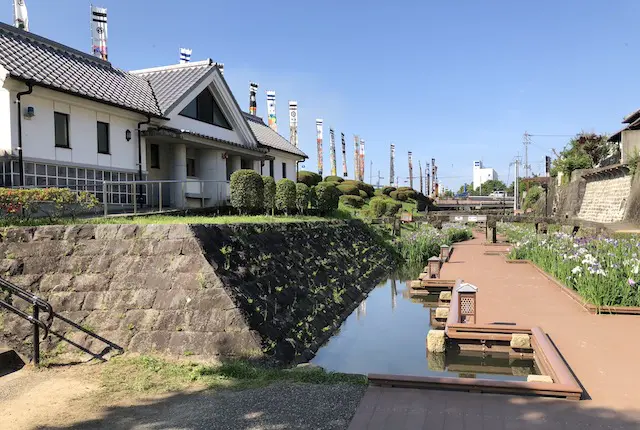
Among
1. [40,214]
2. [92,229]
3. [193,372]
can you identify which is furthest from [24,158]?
[193,372]

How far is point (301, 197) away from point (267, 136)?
10.5 m

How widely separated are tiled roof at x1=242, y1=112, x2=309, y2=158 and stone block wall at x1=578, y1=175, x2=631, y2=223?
18.3 meters

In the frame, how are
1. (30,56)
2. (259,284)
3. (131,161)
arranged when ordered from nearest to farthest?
(259,284)
(30,56)
(131,161)

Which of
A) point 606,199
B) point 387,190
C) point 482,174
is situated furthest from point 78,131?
point 482,174

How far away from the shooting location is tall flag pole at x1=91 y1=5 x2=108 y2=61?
69.3 feet

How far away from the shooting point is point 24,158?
12281 millimetres

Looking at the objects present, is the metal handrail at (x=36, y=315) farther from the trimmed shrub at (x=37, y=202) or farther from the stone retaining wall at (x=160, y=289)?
the trimmed shrub at (x=37, y=202)

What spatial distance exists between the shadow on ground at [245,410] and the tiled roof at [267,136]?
70.2ft

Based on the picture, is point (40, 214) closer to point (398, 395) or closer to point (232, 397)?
point (232, 397)

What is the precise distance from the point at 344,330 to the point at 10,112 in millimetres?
10114

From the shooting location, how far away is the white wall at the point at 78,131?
41.4 ft

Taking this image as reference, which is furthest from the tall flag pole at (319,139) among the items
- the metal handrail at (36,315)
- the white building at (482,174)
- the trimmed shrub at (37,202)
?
the white building at (482,174)

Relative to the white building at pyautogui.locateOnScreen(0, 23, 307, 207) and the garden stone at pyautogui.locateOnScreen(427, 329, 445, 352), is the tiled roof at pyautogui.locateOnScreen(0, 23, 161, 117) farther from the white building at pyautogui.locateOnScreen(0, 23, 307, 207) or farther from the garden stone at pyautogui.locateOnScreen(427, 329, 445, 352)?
the garden stone at pyautogui.locateOnScreen(427, 329, 445, 352)

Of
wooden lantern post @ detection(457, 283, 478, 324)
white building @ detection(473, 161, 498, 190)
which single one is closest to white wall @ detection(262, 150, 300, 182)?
wooden lantern post @ detection(457, 283, 478, 324)
